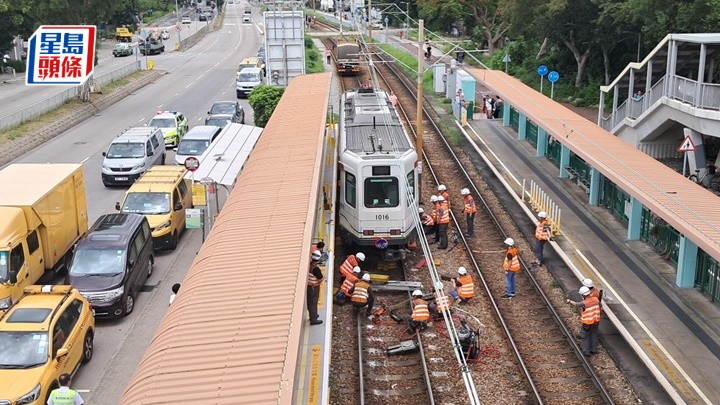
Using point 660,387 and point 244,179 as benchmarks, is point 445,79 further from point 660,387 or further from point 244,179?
point 660,387

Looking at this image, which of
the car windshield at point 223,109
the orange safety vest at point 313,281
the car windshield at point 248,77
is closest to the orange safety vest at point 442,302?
the orange safety vest at point 313,281

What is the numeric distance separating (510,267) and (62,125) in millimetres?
A: 29299

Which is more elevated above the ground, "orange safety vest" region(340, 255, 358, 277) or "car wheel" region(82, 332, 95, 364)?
"orange safety vest" region(340, 255, 358, 277)

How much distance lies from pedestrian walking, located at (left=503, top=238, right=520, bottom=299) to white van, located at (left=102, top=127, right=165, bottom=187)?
14.8 meters

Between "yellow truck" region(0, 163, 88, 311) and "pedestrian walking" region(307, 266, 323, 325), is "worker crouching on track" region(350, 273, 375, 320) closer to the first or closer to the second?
"pedestrian walking" region(307, 266, 323, 325)

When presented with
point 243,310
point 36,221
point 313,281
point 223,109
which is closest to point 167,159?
point 223,109

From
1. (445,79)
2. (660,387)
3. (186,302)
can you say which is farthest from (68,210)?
(445,79)

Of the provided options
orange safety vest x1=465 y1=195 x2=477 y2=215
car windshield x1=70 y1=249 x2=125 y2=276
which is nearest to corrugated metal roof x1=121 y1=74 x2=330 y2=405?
car windshield x1=70 y1=249 x2=125 y2=276

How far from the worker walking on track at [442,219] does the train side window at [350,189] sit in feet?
9.15

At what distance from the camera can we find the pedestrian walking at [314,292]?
→ 588 inches

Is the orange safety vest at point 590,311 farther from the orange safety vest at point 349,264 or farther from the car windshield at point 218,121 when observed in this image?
the car windshield at point 218,121

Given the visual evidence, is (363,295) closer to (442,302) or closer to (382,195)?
(382,195)

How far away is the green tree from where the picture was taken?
37938 millimetres

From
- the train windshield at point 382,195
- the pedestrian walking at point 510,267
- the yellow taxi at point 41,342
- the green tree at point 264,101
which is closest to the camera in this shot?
the yellow taxi at point 41,342
